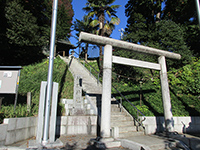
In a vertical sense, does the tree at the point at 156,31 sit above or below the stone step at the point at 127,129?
above

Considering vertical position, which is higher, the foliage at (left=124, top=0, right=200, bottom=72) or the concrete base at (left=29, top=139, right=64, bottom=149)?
the foliage at (left=124, top=0, right=200, bottom=72)

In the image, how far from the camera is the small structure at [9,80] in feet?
20.2

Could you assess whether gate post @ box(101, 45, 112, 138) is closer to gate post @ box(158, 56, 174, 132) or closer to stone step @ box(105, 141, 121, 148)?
stone step @ box(105, 141, 121, 148)

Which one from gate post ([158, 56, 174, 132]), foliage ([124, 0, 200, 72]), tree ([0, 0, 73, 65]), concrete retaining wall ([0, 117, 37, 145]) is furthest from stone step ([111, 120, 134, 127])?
tree ([0, 0, 73, 65])

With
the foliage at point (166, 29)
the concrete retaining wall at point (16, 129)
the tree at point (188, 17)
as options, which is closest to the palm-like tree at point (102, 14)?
the foliage at point (166, 29)

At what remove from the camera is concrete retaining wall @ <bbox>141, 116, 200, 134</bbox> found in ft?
25.1

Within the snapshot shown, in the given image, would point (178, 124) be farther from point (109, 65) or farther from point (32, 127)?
point (32, 127)

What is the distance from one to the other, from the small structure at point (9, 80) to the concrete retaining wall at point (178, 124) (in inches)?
254

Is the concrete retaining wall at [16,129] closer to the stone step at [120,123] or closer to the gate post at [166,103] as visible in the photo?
the stone step at [120,123]

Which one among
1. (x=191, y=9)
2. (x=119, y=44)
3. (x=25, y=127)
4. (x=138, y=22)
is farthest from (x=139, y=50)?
(x=191, y=9)

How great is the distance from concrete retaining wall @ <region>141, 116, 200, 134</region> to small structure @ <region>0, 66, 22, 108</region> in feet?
21.2

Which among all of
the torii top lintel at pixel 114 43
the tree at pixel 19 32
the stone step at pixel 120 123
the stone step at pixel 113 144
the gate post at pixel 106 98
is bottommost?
the stone step at pixel 113 144

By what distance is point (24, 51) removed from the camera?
16.8 meters

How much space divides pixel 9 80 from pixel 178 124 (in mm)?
9136
